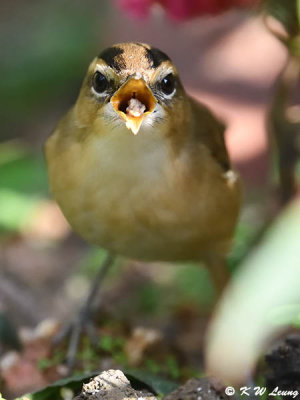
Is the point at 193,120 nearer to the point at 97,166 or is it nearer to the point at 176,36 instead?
the point at 97,166

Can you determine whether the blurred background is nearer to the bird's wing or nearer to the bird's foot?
the bird's foot

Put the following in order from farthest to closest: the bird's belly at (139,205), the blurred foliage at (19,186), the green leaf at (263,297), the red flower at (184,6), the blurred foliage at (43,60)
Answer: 1. the blurred foliage at (43,60)
2. the blurred foliage at (19,186)
3. the red flower at (184,6)
4. the bird's belly at (139,205)
5. the green leaf at (263,297)

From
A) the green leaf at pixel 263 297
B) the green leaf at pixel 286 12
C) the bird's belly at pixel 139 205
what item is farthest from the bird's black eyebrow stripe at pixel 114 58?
the green leaf at pixel 286 12

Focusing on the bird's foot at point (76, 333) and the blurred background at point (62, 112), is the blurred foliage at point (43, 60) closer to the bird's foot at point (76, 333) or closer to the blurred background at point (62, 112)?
the blurred background at point (62, 112)

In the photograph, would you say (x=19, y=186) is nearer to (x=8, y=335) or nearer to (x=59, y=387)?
(x=8, y=335)

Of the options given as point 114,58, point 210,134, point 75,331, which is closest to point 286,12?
point 210,134

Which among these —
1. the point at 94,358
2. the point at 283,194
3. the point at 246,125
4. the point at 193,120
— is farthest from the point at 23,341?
the point at 246,125

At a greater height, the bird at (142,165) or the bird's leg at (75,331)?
the bird at (142,165)
